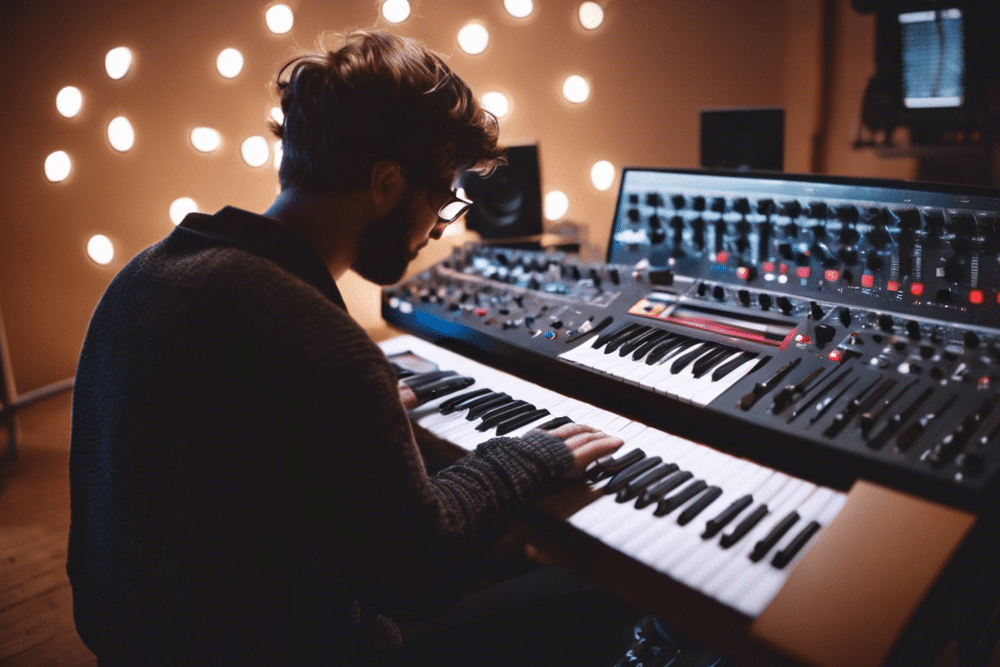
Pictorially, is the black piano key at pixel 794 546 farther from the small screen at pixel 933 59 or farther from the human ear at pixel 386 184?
the small screen at pixel 933 59

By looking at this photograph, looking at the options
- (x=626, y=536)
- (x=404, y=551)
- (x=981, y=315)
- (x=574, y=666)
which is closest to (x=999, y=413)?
(x=981, y=315)

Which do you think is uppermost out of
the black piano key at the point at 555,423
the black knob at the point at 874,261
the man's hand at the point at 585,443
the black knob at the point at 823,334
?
the black knob at the point at 874,261

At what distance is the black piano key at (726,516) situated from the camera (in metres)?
1.05

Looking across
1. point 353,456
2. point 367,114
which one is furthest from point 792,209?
point 353,456

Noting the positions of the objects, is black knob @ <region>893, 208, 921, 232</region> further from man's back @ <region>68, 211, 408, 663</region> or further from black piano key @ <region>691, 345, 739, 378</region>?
man's back @ <region>68, 211, 408, 663</region>

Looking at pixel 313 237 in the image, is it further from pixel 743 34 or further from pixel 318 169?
pixel 743 34

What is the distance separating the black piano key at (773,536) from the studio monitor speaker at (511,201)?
1856 millimetres

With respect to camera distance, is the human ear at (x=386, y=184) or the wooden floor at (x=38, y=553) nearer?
the human ear at (x=386, y=184)

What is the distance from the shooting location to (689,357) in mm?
1491

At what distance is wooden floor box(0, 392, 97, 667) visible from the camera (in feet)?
6.25

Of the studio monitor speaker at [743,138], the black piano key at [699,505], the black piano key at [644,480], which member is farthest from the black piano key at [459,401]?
the studio monitor speaker at [743,138]

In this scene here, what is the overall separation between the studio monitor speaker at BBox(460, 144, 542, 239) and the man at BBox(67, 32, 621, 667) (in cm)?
156

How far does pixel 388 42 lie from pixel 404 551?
32.7 inches

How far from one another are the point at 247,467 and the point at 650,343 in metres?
0.92
